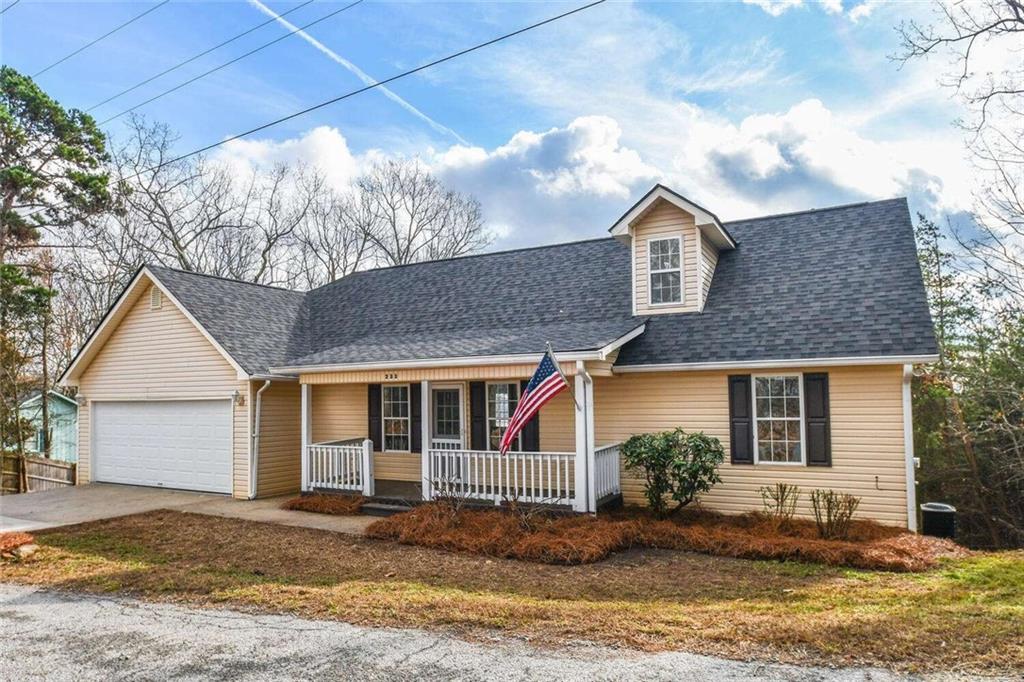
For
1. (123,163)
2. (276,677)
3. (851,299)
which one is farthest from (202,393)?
(123,163)

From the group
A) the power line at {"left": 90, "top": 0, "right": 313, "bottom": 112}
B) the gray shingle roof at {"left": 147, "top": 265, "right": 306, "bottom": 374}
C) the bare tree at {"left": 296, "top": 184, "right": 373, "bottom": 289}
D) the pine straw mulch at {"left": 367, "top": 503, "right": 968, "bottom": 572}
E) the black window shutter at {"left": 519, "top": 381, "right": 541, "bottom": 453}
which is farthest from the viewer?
the bare tree at {"left": 296, "top": 184, "right": 373, "bottom": 289}

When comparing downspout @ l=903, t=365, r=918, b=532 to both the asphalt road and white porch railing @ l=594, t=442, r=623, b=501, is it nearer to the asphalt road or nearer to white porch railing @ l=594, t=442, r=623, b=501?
white porch railing @ l=594, t=442, r=623, b=501

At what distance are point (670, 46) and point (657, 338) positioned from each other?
494 cm

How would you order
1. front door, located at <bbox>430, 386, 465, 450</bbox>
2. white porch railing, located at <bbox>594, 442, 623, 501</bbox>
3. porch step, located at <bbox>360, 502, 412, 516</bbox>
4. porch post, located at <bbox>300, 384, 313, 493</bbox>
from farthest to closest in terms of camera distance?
front door, located at <bbox>430, 386, 465, 450</bbox> < porch post, located at <bbox>300, 384, 313, 493</bbox> < porch step, located at <bbox>360, 502, 412, 516</bbox> < white porch railing, located at <bbox>594, 442, 623, 501</bbox>

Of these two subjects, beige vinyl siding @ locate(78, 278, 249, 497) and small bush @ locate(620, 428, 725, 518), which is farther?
beige vinyl siding @ locate(78, 278, 249, 497)

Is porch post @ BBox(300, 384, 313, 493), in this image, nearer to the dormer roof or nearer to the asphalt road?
the asphalt road

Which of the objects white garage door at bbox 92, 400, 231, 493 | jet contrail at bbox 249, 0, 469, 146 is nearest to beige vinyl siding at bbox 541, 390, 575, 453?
jet contrail at bbox 249, 0, 469, 146

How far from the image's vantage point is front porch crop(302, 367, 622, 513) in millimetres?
10047

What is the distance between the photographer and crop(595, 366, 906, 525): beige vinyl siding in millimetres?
9461

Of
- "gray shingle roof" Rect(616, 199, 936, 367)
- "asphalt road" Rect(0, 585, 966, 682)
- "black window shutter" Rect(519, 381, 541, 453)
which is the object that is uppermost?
"gray shingle roof" Rect(616, 199, 936, 367)

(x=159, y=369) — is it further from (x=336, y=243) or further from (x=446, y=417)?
(x=336, y=243)

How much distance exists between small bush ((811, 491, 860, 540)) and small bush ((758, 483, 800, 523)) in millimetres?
302

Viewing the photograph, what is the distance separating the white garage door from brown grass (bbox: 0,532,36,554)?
176 inches

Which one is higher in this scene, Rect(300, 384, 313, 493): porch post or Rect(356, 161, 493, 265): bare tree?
Rect(356, 161, 493, 265): bare tree
